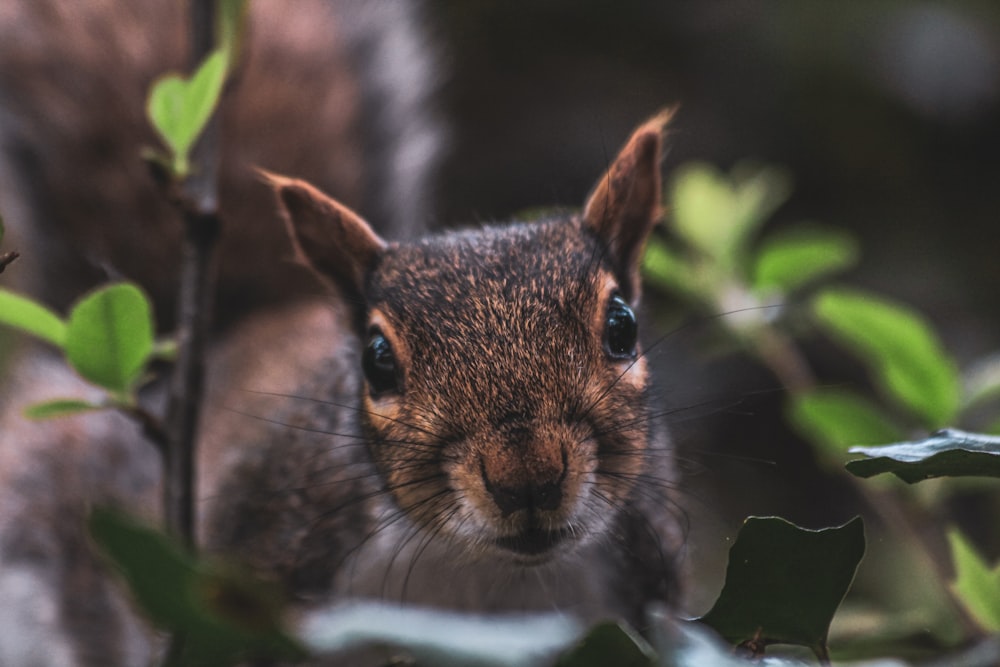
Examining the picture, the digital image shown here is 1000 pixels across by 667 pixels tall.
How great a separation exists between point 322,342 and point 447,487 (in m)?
0.71

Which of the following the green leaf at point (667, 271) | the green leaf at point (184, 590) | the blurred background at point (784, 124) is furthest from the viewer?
the blurred background at point (784, 124)

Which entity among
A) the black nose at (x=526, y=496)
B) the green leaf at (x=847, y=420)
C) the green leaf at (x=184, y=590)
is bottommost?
the green leaf at (x=184, y=590)

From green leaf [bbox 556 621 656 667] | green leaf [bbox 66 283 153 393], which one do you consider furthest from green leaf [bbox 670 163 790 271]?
green leaf [bbox 556 621 656 667]

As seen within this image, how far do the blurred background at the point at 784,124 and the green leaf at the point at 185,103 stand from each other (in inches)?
58.3

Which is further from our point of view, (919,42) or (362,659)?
(919,42)

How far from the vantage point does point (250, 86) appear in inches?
74.4

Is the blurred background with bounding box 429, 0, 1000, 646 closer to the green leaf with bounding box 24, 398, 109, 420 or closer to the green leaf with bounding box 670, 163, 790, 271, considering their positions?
the green leaf with bounding box 670, 163, 790, 271

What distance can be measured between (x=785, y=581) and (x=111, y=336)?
476 mm

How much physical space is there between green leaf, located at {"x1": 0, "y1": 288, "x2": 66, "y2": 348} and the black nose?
335 mm

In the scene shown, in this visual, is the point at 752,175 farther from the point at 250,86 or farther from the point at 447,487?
the point at 447,487

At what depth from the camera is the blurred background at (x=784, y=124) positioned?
2428mm

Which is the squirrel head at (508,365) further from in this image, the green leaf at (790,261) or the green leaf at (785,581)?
the green leaf at (785,581)

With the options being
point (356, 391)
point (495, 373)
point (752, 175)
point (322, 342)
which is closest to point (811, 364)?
point (752, 175)

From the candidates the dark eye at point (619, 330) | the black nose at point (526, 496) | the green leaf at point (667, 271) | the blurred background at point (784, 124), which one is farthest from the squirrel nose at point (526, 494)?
the blurred background at point (784, 124)
